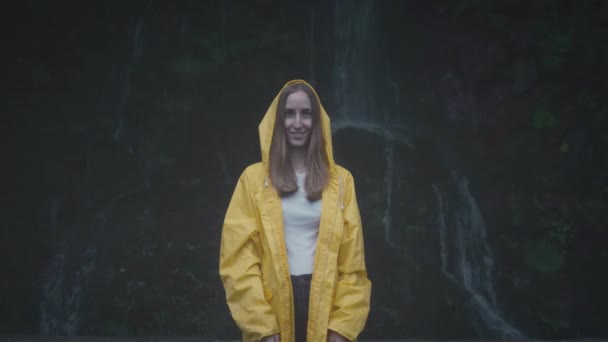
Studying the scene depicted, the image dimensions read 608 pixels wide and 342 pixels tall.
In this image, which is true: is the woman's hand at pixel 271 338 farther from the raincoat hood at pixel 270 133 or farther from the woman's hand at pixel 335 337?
the raincoat hood at pixel 270 133

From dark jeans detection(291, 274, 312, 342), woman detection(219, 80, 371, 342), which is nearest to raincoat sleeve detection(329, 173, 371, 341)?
woman detection(219, 80, 371, 342)

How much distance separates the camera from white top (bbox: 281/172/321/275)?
2.63m

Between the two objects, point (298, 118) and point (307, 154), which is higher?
point (298, 118)

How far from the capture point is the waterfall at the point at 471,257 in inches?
197

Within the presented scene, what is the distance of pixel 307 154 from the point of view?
2.78 metres

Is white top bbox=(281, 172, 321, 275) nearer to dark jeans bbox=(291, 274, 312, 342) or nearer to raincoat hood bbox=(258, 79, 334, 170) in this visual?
dark jeans bbox=(291, 274, 312, 342)

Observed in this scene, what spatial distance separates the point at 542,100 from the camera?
5.09 meters

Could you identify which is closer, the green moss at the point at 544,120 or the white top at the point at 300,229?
the white top at the point at 300,229

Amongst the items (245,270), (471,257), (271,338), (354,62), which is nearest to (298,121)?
(245,270)

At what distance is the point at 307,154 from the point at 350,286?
0.62m

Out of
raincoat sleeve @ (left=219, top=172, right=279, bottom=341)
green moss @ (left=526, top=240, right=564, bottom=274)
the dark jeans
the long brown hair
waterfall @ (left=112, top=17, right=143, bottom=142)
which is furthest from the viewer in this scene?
waterfall @ (left=112, top=17, right=143, bottom=142)

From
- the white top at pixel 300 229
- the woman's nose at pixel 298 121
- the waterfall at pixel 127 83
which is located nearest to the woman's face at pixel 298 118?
the woman's nose at pixel 298 121

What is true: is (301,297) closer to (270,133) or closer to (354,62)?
(270,133)

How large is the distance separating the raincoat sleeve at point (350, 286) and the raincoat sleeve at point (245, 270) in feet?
0.89
